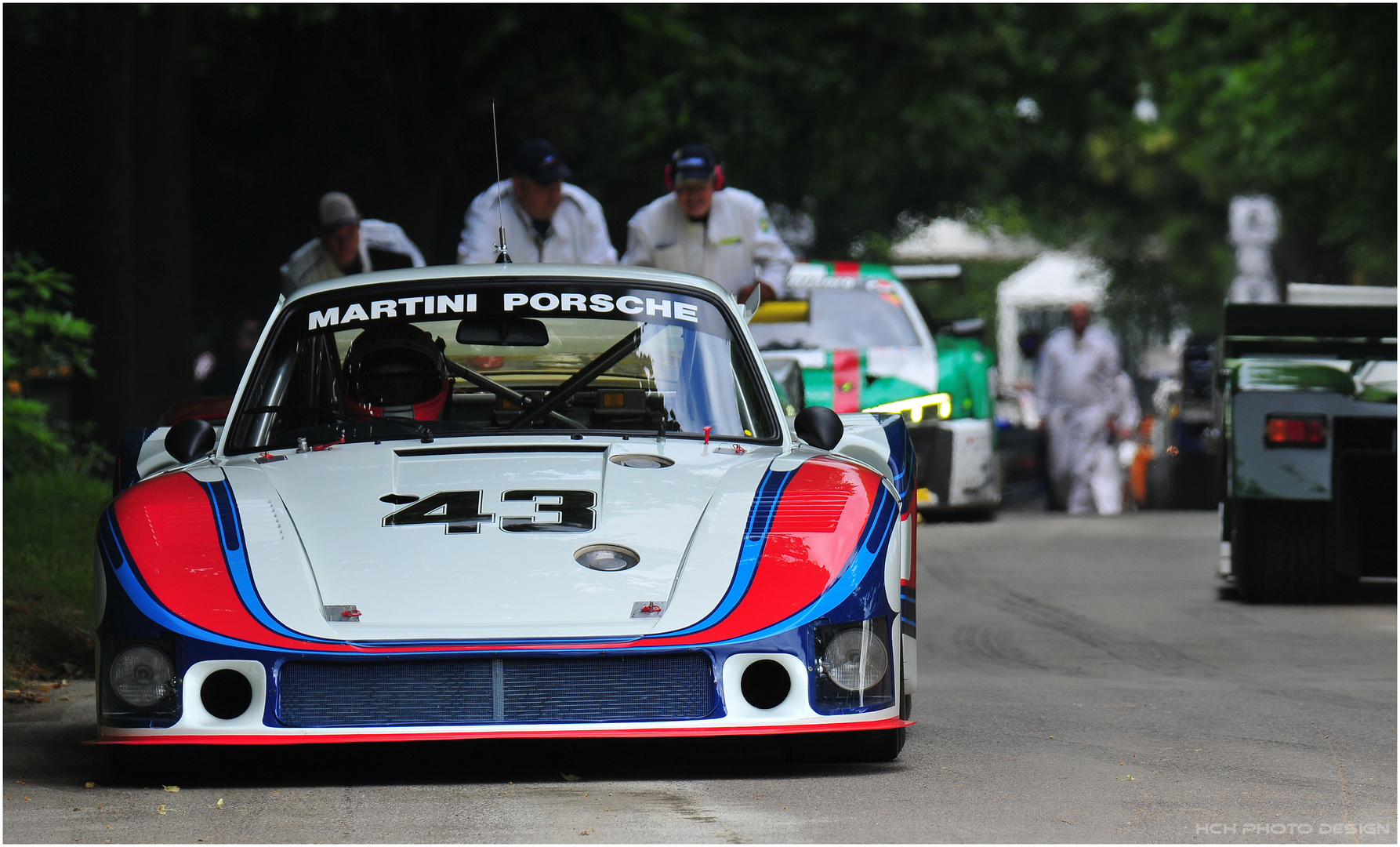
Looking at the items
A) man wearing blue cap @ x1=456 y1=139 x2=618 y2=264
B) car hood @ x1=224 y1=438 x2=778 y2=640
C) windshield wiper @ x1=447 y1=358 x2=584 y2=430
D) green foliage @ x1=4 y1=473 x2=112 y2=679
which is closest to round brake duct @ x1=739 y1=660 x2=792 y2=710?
car hood @ x1=224 y1=438 x2=778 y2=640

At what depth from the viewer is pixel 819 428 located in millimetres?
5945

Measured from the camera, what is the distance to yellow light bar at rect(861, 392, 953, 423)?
551 inches

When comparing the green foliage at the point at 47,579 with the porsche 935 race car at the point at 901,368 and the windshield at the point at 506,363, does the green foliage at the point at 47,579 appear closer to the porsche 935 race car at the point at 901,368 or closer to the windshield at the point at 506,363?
the windshield at the point at 506,363

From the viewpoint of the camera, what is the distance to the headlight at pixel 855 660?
4.95m

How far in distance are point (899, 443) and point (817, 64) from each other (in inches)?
896

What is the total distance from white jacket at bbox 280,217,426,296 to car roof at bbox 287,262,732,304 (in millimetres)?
2983

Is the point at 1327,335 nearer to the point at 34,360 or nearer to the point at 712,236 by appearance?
the point at 712,236

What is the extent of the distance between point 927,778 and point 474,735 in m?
1.12

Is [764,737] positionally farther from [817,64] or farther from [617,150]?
[817,64]

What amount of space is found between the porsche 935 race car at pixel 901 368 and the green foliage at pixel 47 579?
457 cm

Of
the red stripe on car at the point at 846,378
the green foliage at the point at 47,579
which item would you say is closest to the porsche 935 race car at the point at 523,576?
the green foliage at the point at 47,579

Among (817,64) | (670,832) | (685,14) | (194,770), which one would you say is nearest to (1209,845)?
(670,832)

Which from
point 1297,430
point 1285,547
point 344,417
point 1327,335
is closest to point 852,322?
point 1327,335

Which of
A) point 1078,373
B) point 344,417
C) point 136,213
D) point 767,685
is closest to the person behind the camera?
point 767,685
